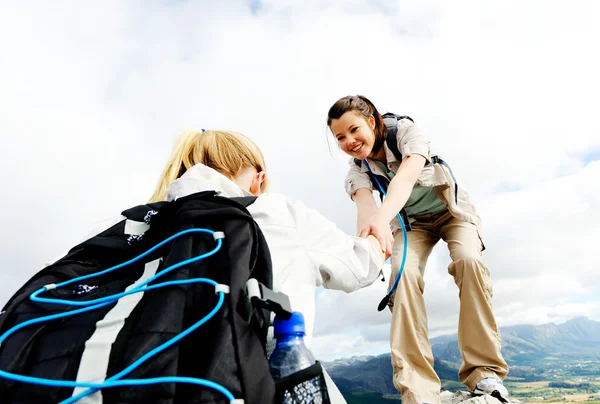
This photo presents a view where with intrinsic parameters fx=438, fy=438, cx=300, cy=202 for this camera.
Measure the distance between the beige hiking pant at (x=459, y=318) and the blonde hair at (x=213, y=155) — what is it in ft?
9.06

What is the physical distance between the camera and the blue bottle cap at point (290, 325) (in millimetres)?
1707

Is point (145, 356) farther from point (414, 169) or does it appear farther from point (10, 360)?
point (414, 169)

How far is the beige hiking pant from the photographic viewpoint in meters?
4.68

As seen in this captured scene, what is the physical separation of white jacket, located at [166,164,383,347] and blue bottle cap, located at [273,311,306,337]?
0.61ft

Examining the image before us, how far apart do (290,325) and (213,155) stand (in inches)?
55.2

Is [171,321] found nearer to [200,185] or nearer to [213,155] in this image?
[200,185]

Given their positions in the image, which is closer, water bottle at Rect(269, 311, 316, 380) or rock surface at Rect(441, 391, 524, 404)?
water bottle at Rect(269, 311, 316, 380)

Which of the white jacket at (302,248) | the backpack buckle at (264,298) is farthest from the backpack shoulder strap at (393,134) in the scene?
the backpack buckle at (264,298)

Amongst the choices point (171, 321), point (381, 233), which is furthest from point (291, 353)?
point (381, 233)

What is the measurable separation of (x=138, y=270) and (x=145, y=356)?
60 cm

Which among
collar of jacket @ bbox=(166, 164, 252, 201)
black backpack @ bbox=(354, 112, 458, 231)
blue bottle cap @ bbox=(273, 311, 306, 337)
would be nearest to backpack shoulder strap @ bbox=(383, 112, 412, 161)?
black backpack @ bbox=(354, 112, 458, 231)

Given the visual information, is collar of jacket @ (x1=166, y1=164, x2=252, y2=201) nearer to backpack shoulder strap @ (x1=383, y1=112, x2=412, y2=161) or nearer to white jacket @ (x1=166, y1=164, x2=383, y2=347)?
white jacket @ (x1=166, y1=164, x2=383, y2=347)

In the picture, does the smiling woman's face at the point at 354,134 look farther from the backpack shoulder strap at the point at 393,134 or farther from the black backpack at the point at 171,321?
the black backpack at the point at 171,321

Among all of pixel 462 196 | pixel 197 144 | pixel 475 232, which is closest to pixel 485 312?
pixel 475 232
